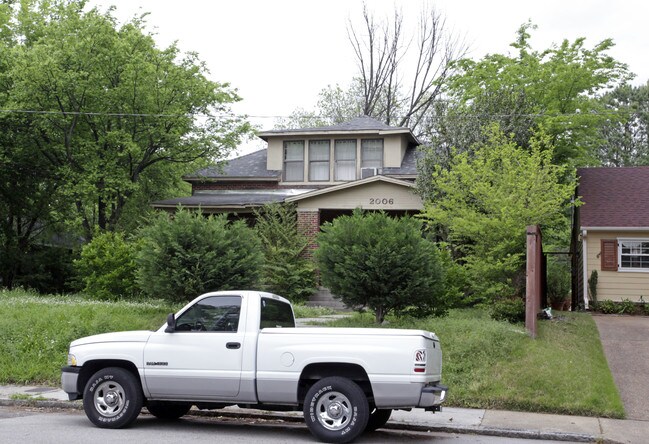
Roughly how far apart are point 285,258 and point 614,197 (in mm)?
11223

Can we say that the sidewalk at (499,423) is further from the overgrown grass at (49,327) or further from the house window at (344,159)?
the house window at (344,159)

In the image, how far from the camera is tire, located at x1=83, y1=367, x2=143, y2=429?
9.39 meters

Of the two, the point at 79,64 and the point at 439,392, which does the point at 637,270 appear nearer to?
the point at 439,392

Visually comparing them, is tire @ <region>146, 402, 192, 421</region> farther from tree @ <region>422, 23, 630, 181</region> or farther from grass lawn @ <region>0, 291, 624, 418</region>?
tree @ <region>422, 23, 630, 181</region>

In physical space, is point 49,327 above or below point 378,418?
above

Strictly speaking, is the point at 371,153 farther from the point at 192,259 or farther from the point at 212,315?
the point at 212,315

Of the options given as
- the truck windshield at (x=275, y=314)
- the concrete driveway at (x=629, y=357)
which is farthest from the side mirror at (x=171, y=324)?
the concrete driveway at (x=629, y=357)

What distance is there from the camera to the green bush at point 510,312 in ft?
51.7

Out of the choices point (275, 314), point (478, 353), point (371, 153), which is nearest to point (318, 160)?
point (371, 153)

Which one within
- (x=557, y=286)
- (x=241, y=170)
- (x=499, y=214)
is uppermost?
(x=241, y=170)

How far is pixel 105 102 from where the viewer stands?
26938 mm

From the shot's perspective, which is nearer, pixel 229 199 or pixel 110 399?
pixel 110 399

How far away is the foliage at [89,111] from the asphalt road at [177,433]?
630 inches

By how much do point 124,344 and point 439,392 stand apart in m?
3.99
